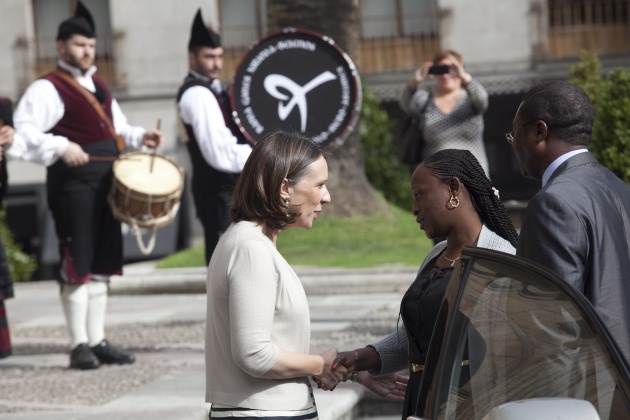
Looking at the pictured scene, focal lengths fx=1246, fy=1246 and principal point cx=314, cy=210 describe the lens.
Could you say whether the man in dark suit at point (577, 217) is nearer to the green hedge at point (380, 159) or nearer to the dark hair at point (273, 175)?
the dark hair at point (273, 175)

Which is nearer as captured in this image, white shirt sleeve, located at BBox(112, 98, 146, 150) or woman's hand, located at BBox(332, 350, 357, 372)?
woman's hand, located at BBox(332, 350, 357, 372)

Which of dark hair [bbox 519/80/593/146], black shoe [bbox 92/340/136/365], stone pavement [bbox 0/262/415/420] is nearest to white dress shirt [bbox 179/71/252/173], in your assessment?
stone pavement [bbox 0/262/415/420]

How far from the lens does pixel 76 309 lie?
8.04 meters

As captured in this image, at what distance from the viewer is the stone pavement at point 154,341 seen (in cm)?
670

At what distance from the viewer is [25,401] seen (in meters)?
7.07

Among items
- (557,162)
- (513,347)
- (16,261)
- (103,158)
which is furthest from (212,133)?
(16,261)

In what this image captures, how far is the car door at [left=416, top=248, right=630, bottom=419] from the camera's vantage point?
2.61 m

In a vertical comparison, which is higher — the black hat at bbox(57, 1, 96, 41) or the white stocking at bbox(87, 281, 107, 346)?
the black hat at bbox(57, 1, 96, 41)

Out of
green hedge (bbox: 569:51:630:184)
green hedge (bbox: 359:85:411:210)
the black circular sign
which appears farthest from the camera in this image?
green hedge (bbox: 359:85:411:210)

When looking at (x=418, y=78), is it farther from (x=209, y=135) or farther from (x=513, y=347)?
(x=513, y=347)

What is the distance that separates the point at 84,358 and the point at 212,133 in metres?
1.68

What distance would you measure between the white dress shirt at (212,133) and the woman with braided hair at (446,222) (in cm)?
392

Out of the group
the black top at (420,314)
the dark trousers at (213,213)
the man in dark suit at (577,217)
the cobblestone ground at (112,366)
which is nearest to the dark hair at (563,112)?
the man in dark suit at (577,217)

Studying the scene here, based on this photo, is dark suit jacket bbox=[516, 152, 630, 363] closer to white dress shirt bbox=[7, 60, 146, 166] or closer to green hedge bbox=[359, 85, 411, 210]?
white dress shirt bbox=[7, 60, 146, 166]
